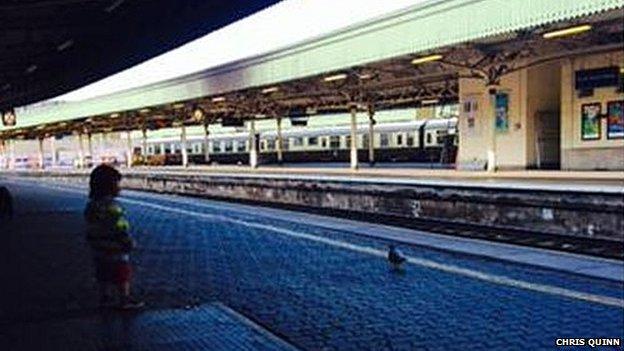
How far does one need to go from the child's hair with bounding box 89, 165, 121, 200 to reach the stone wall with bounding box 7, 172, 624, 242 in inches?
315

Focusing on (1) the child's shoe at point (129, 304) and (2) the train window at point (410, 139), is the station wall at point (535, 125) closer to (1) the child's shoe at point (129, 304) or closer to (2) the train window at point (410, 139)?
(2) the train window at point (410, 139)

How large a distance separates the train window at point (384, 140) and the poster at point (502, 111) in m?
18.4

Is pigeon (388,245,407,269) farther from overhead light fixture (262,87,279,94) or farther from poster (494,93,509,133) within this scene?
overhead light fixture (262,87,279,94)

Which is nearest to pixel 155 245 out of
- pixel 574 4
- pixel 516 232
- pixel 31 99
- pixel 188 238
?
pixel 188 238

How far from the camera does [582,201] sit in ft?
39.2

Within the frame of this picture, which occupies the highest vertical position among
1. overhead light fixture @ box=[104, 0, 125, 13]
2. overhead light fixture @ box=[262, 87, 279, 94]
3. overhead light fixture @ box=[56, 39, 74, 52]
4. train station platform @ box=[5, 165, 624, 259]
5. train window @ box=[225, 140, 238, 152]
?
overhead light fixture @ box=[104, 0, 125, 13]

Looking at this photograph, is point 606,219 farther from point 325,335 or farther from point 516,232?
point 325,335

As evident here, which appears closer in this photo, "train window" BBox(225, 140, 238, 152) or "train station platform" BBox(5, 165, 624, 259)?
"train station platform" BBox(5, 165, 624, 259)

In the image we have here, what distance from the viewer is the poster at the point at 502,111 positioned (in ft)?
86.9

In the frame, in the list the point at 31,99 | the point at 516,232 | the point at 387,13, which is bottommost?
the point at 516,232

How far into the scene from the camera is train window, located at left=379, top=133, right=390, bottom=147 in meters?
45.3

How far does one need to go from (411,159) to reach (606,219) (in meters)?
31.2

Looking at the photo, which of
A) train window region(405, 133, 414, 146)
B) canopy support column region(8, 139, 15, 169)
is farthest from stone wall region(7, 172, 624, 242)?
canopy support column region(8, 139, 15, 169)

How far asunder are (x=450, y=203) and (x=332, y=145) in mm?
32391
